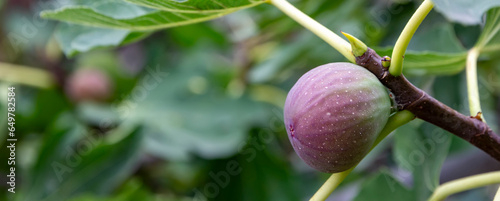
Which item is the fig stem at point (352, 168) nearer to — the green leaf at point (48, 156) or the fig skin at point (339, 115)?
the fig skin at point (339, 115)

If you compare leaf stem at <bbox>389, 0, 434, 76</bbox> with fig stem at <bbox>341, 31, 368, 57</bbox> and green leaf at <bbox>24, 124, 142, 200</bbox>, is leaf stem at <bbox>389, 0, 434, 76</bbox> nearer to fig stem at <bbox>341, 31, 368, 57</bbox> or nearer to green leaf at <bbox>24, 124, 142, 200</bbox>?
fig stem at <bbox>341, 31, 368, 57</bbox>

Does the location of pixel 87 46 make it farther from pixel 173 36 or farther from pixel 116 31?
pixel 173 36

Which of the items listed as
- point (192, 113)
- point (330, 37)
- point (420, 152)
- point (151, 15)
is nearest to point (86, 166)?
point (192, 113)

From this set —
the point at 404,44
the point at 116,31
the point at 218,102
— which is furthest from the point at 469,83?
the point at 218,102

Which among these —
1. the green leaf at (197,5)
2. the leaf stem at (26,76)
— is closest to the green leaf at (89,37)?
the green leaf at (197,5)

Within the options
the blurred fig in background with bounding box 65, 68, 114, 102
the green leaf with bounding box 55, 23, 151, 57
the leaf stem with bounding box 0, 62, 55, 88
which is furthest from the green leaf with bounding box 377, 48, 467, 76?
the leaf stem with bounding box 0, 62, 55, 88

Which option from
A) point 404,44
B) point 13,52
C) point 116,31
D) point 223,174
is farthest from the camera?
point 13,52
